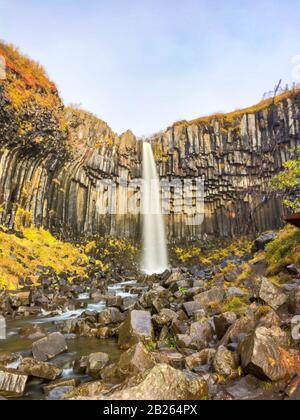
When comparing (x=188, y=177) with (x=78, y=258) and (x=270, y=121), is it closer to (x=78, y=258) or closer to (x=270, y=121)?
(x=270, y=121)

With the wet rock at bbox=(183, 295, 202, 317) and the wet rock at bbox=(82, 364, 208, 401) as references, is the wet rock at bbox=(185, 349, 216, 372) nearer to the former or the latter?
the wet rock at bbox=(82, 364, 208, 401)

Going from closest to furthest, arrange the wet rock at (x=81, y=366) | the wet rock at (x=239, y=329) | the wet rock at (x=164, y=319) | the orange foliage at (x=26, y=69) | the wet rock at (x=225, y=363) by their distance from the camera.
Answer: the wet rock at (x=225, y=363), the wet rock at (x=239, y=329), the wet rock at (x=81, y=366), the wet rock at (x=164, y=319), the orange foliage at (x=26, y=69)

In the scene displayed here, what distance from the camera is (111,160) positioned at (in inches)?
1679

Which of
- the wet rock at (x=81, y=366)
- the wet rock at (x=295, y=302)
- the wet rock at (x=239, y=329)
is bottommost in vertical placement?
the wet rock at (x=81, y=366)

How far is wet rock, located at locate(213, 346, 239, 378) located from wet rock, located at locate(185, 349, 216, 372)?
444mm

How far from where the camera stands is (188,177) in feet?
152

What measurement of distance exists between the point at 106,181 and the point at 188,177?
1293 cm

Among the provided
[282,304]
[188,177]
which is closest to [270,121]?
[188,177]

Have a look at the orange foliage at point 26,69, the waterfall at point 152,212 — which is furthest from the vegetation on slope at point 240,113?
the orange foliage at point 26,69

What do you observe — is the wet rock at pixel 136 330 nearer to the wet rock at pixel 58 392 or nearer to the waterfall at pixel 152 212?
the wet rock at pixel 58 392

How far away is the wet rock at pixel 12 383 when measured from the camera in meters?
6.37

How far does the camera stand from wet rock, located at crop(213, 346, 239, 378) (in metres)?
5.98

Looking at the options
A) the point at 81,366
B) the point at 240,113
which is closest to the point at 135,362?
the point at 81,366

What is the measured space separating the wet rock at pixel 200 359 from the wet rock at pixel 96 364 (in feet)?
7.25
